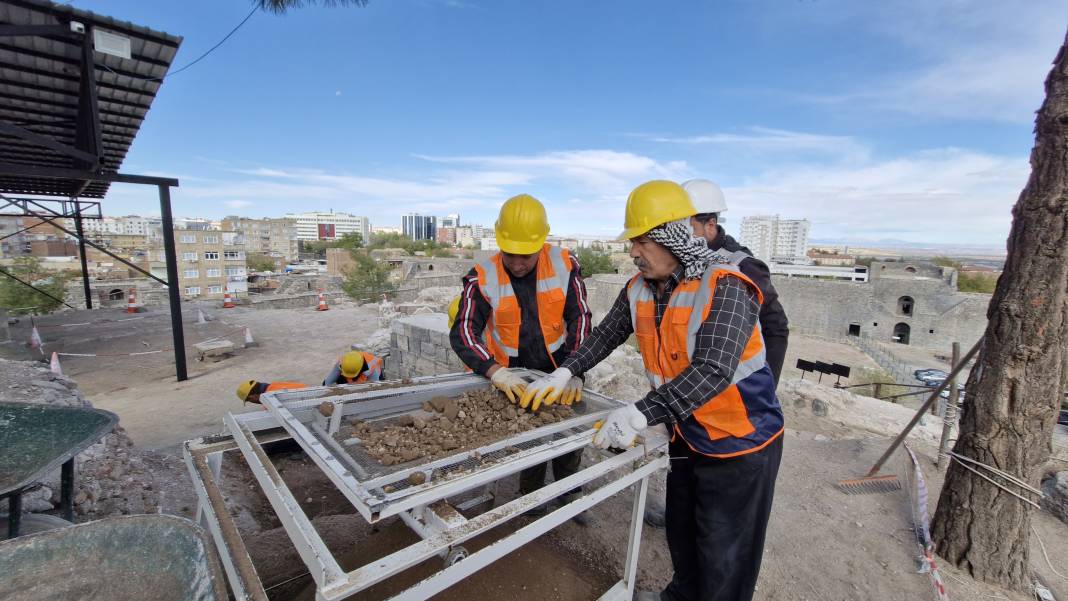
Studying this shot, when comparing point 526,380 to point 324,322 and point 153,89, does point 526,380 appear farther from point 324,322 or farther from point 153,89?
point 324,322

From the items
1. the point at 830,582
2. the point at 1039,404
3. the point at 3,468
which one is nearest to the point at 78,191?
the point at 3,468

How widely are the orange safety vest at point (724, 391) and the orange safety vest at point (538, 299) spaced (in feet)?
2.77

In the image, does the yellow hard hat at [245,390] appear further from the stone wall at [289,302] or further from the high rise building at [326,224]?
the high rise building at [326,224]

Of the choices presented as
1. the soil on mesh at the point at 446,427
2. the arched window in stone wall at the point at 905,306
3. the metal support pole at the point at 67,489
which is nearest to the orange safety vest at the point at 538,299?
the soil on mesh at the point at 446,427

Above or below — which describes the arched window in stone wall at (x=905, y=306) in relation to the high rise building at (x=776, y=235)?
below

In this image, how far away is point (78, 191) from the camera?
31.8ft

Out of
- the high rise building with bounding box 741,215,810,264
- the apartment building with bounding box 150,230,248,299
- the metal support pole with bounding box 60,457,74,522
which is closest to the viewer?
the metal support pole with bounding box 60,457,74,522

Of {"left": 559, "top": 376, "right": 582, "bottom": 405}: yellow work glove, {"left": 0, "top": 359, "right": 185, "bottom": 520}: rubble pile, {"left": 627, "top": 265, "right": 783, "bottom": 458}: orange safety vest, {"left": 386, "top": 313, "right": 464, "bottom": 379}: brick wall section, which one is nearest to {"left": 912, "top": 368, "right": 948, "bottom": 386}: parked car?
{"left": 386, "top": 313, "right": 464, "bottom": 379}: brick wall section

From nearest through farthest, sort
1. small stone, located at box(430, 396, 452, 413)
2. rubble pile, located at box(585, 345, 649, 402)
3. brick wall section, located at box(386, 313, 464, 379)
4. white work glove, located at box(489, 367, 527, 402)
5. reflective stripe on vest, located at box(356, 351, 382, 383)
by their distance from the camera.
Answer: small stone, located at box(430, 396, 452, 413) → white work glove, located at box(489, 367, 527, 402) → reflective stripe on vest, located at box(356, 351, 382, 383) → brick wall section, located at box(386, 313, 464, 379) → rubble pile, located at box(585, 345, 649, 402)

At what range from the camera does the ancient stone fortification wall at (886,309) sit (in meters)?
23.0

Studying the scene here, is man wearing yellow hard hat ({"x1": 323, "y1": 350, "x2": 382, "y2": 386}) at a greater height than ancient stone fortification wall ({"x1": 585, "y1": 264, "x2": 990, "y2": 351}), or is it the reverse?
man wearing yellow hard hat ({"x1": 323, "y1": 350, "x2": 382, "y2": 386})

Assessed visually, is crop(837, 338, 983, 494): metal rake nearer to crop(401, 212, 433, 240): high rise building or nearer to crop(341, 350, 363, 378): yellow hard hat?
crop(341, 350, 363, 378): yellow hard hat

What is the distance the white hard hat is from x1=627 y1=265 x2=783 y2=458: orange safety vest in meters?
1.46

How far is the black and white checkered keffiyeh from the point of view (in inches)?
69.0
